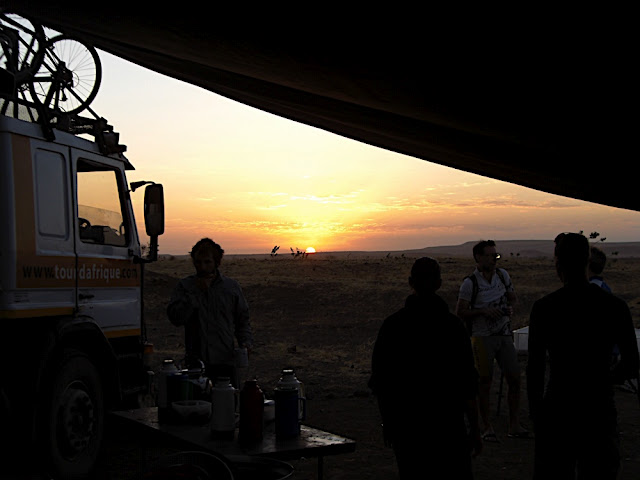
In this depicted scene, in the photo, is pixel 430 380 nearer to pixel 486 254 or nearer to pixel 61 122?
pixel 486 254

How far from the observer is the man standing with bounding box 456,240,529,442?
645cm

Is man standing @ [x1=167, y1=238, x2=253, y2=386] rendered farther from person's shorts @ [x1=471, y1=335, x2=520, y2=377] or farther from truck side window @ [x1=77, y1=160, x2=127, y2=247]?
person's shorts @ [x1=471, y1=335, x2=520, y2=377]

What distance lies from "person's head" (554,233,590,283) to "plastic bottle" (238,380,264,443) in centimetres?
160

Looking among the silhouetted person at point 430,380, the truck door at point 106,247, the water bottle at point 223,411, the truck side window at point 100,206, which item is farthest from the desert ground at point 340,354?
the truck side window at point 100,206

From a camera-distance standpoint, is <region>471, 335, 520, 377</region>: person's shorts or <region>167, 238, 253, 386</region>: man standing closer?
<region>167, 238, 253, 386</region>: man standing

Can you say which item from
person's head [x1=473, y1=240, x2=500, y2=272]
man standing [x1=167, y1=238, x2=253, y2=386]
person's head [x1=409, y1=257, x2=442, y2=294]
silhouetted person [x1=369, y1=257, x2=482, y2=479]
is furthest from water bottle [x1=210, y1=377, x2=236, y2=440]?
person's head [x1=473, y1=240, x2=500, y2=272]

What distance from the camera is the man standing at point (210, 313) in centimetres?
535

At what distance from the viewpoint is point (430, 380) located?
322 cm

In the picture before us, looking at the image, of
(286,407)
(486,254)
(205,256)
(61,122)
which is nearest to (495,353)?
(486,254)

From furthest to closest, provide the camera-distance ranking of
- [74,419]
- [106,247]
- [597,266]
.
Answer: [597,266], [106,247], [74,419]

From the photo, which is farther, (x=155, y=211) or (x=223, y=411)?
(x=155, y=211)

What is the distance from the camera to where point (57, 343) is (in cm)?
511

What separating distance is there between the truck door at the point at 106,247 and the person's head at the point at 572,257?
3819mm

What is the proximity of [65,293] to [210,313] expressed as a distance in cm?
115
